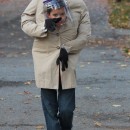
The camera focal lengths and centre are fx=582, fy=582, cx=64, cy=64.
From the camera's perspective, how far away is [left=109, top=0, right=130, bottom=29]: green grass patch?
21.2 meters

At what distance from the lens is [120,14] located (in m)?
23.0

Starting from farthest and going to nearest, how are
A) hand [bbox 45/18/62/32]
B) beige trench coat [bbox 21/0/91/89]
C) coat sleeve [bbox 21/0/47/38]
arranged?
beige trench coat [bbox 21/0/91/89], coat sleeve [bbox 21/0/47/38], hand [bbox 45/18/62/32]

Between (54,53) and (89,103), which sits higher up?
(54,53)

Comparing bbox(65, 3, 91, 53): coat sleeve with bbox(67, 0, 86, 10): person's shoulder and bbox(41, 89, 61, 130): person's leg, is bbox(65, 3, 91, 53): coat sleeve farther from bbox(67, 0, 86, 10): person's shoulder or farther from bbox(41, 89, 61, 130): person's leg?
bbox(41, 89, 61, 130): person's leg

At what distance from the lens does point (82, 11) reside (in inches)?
229

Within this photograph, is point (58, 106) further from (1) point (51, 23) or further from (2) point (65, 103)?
(1) point (51, 23)

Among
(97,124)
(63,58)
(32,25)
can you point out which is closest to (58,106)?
(63,58)

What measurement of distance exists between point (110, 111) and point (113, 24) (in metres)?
13.1

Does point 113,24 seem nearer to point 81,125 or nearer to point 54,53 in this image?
point 81,125

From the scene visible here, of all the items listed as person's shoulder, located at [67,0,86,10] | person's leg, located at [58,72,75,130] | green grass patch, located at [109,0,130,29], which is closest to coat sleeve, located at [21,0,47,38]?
person's shoulder, located at [67,0,86,10]

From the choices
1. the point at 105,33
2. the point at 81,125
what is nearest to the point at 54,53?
the point at 81,125

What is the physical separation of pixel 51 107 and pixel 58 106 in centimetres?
7

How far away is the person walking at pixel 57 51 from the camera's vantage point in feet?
18.6

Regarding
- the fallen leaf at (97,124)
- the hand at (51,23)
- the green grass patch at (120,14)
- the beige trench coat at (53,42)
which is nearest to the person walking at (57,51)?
the beige trench coat at (53,42)
